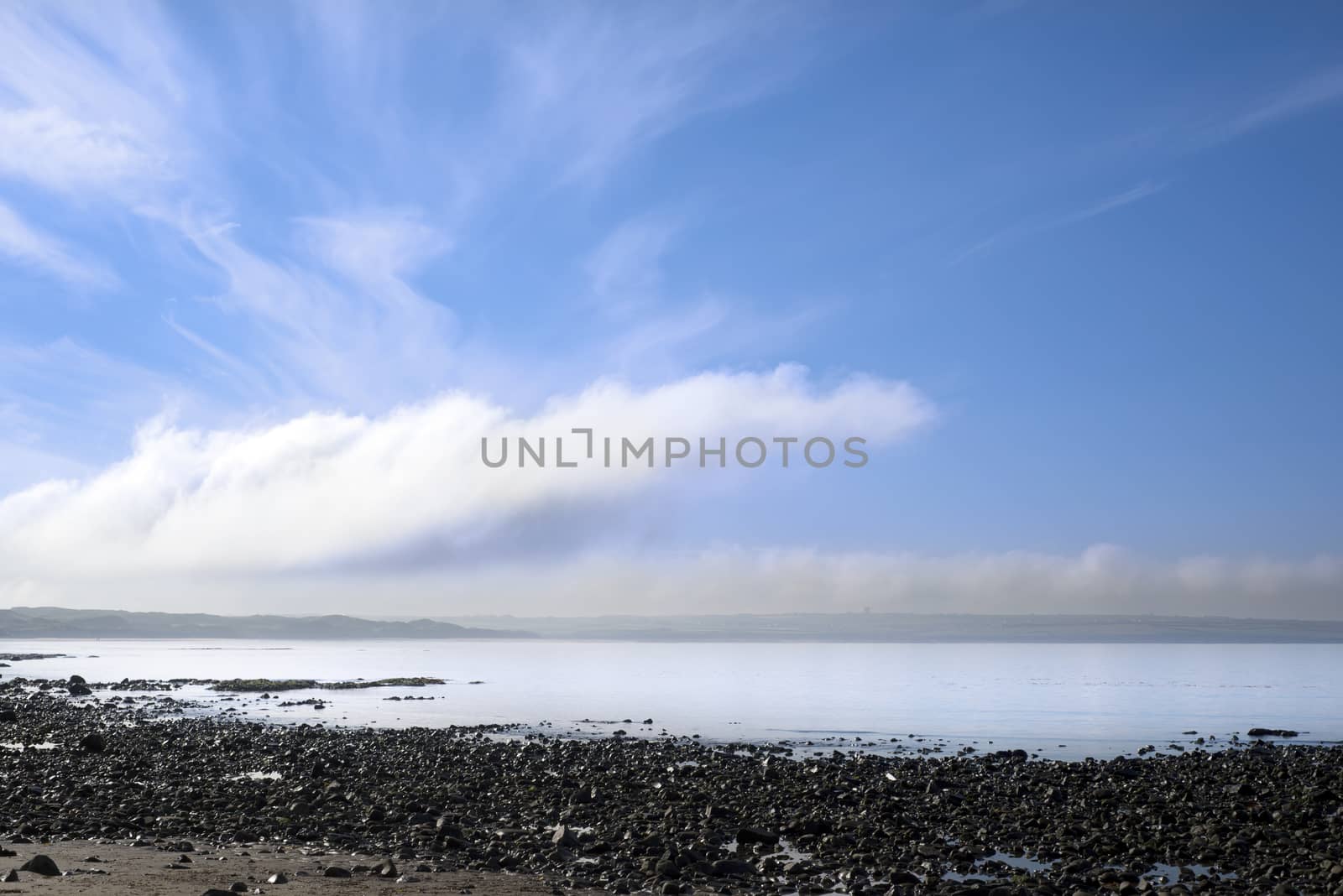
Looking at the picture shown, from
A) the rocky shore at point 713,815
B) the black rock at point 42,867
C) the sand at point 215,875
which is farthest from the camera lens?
the rocky shore at point 713,815

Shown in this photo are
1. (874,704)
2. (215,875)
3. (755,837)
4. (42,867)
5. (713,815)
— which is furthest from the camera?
(874,704)

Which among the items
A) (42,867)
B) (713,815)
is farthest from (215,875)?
(713,815)

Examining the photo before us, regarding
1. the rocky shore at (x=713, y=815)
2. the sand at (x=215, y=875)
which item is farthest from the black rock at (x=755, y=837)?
the sand at (x=215, y=875)

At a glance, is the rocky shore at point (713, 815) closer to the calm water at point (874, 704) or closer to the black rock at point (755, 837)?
the black rock at point (755, 837)

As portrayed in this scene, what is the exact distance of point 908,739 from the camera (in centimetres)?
4422

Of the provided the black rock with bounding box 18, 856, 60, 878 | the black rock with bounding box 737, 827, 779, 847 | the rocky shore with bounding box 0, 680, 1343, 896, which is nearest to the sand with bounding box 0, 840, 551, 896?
the black rock with bounding box 18, 856, 60, 878

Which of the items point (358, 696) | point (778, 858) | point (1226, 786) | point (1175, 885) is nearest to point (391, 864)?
point (778, 858)

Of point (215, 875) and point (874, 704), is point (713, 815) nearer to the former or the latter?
point (215, 875)

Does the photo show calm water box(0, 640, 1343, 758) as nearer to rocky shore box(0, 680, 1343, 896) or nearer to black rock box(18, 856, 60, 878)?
rocky shore box(0, 680, 1343, 896)

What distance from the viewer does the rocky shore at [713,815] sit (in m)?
18.6

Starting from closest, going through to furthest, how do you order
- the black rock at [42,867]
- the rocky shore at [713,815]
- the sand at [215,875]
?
the sand at [215,875]
the black rock at [42,867]
the rocky shore at [713,815]

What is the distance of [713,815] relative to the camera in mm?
23766

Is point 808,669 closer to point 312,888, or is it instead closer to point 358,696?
point 358,696

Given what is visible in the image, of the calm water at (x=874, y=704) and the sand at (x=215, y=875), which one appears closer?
the sand at (x=215, y=875)
